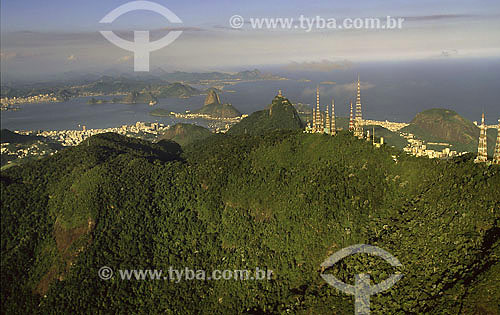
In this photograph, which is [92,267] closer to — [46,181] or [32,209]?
[32,209]

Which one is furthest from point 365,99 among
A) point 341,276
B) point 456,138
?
point 341,276

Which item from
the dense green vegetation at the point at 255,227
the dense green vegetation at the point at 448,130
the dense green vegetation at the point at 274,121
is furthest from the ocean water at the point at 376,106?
the dense green vegetation at the point at 255,227

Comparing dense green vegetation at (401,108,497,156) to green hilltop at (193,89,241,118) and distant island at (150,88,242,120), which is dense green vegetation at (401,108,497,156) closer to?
distant island at (150,88,242,120)

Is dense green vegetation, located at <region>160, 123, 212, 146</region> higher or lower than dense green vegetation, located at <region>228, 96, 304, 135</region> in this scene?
lower
